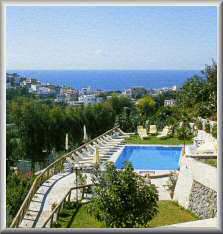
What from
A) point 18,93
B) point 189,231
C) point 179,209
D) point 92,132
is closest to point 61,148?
point 92,132

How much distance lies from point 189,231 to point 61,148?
3985mm

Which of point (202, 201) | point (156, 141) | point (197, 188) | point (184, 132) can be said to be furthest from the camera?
point (156, 141)

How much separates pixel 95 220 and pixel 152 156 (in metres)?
4.37

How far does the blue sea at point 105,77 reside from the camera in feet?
27.3

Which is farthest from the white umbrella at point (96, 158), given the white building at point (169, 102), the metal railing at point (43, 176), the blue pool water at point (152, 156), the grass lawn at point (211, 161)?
the grass lawn at point (211, 161)

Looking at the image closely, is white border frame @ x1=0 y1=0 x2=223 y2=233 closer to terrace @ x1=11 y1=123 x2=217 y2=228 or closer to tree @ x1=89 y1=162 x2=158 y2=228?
tree @ x1=89 y1=162 x2=158 y2=228

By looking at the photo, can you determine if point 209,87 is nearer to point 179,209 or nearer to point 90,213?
point 179,209

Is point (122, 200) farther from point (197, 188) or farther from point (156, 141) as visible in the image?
point (156, 141)

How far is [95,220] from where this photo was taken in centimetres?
734

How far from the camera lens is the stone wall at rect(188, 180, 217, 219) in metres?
7.48

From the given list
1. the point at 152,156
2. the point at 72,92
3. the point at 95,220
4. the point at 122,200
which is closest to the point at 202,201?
the point at 122,200

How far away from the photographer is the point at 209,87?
10508 millimetres

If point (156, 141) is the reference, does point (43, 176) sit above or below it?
below

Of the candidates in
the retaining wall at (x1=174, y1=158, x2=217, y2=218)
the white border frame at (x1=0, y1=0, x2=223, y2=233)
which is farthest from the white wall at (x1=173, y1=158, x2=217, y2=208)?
the white border frame at (x1=0, y1=0, x2=223, y2=233)
